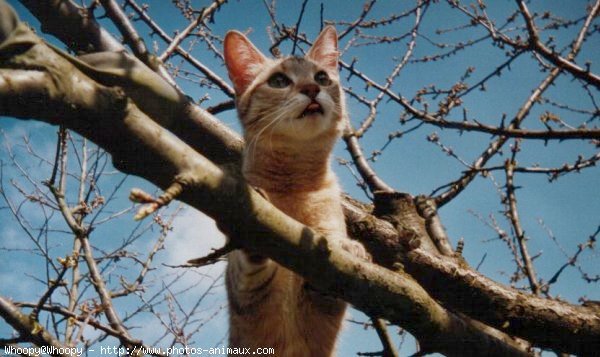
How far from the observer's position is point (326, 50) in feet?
14.4

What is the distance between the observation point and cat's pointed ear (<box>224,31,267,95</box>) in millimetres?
4047

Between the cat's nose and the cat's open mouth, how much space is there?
7cm

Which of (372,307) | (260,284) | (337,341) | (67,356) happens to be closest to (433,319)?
(372,307)

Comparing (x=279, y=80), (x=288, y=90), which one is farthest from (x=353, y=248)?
(x=279, y=80)

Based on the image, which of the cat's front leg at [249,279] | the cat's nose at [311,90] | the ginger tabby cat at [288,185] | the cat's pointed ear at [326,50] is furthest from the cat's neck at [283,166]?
the cat's pointed ear at [326,50]

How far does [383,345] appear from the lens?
316 centimetres

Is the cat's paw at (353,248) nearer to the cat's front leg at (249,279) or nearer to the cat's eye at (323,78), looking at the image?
the cat's front leg at (249,279)

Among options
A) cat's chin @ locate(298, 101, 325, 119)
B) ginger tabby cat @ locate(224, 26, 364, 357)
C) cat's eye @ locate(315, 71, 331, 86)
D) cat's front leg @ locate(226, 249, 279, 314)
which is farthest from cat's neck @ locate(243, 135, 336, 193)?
cat's eye @ locate(315, 71, 331, 86)

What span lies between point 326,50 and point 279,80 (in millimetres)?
747

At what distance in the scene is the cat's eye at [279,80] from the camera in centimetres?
384

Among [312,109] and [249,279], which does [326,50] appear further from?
[249,279]

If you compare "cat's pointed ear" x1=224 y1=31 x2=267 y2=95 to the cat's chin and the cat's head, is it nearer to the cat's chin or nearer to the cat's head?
the cat's head

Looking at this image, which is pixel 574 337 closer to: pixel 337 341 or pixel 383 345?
pixel 383 345

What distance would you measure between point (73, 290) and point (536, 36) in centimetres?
432
